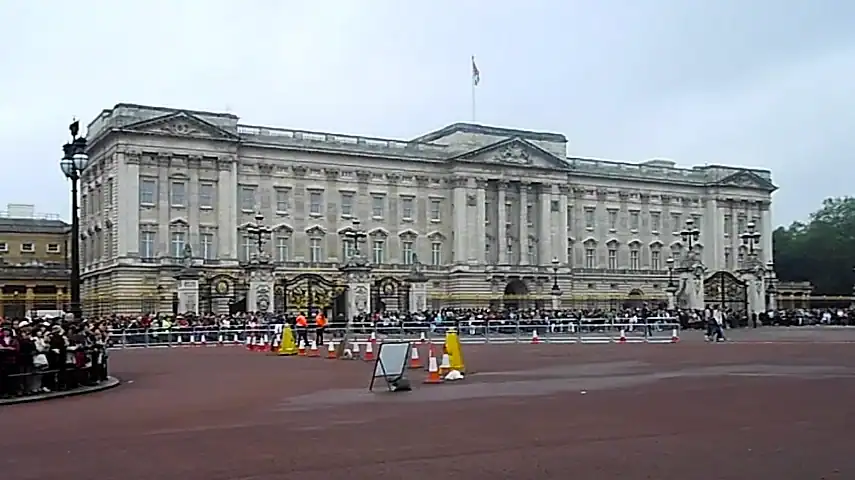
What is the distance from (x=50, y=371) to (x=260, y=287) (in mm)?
42492

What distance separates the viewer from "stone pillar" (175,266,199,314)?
2492 inches

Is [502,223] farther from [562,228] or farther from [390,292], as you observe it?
[390,292]

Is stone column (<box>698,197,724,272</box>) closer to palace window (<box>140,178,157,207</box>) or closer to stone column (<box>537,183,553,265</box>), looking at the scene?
stone column (<box>537,183,553,265</box>)

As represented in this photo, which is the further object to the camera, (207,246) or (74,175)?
(207,246)

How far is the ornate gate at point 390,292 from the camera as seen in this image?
211ft

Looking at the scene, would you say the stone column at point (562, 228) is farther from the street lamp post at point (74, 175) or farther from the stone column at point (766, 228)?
the street lamp post at point (74, 175)

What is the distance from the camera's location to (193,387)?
74.7 ft

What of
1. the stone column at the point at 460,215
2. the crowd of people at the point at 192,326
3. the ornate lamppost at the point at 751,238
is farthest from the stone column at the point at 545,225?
the crowd of people at the point at 192,326

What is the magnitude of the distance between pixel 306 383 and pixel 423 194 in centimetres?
7264

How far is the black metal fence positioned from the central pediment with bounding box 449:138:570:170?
73146mm

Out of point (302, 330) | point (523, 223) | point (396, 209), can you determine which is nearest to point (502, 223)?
point (523, 223)

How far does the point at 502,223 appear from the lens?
98.4 meters

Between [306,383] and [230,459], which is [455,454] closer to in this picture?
[230,459]

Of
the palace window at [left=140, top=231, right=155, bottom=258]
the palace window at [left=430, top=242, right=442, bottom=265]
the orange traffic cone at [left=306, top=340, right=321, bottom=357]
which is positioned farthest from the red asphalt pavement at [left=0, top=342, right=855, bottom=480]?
the palace window at [left=430, top=242, right=442, bottom=265]
